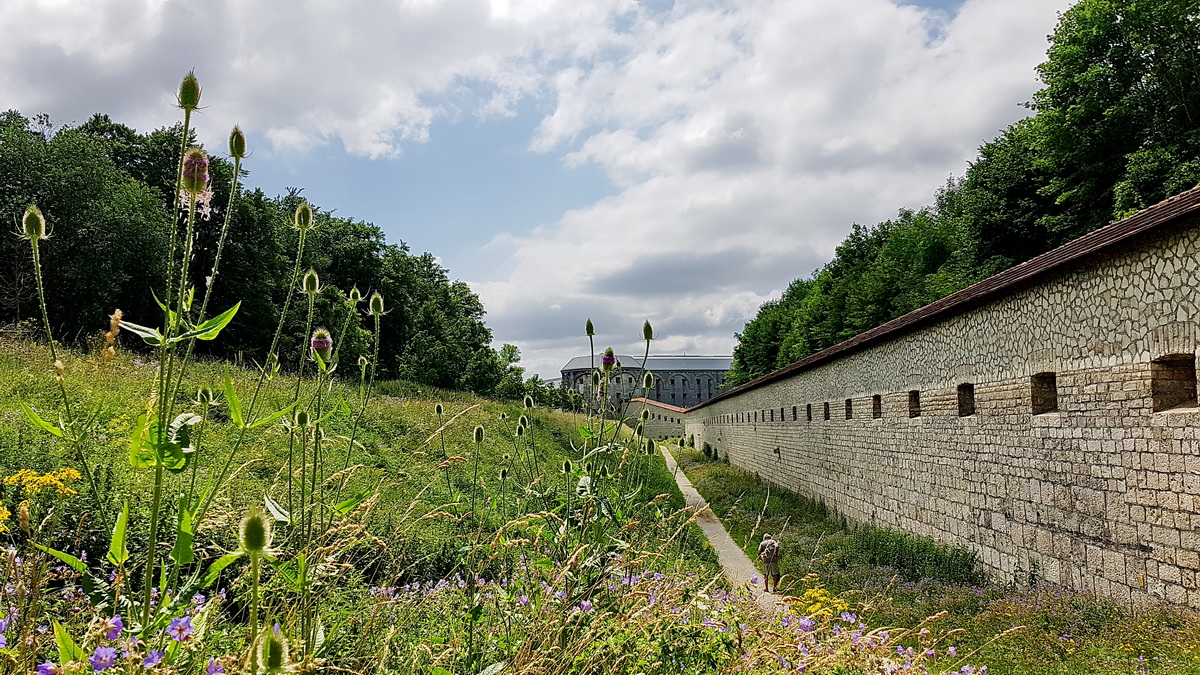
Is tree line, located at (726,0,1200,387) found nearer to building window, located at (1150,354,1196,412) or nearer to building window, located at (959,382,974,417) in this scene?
building window, located at (959,382,974,417)

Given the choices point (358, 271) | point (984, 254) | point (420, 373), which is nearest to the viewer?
point (984, 254)

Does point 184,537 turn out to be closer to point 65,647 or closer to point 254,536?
point 65,647

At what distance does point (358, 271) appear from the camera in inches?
1460

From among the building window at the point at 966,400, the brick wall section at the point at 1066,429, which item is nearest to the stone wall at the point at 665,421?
the brick wall section at the point at 1066,429

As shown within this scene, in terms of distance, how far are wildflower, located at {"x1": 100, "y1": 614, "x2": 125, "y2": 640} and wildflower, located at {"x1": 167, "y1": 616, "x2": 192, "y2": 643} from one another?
12cm

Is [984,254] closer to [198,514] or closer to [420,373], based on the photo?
[420,373]

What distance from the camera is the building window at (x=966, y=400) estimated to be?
8.95 metres

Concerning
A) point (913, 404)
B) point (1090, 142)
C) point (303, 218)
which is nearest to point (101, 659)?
point (303, 218)

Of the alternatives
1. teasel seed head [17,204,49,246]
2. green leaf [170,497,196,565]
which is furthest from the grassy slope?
teasel seed head [17,204,49,246]

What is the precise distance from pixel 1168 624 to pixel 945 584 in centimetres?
308

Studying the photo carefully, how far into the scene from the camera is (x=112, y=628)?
1.72 meters

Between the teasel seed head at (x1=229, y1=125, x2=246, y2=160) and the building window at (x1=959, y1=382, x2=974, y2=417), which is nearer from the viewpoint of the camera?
the teasel seed head at (x1=229, y1=125, x2=246, y2=160)

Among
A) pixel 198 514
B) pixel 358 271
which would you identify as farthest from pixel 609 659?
pixel 358 271

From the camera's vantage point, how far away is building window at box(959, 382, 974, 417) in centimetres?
895
